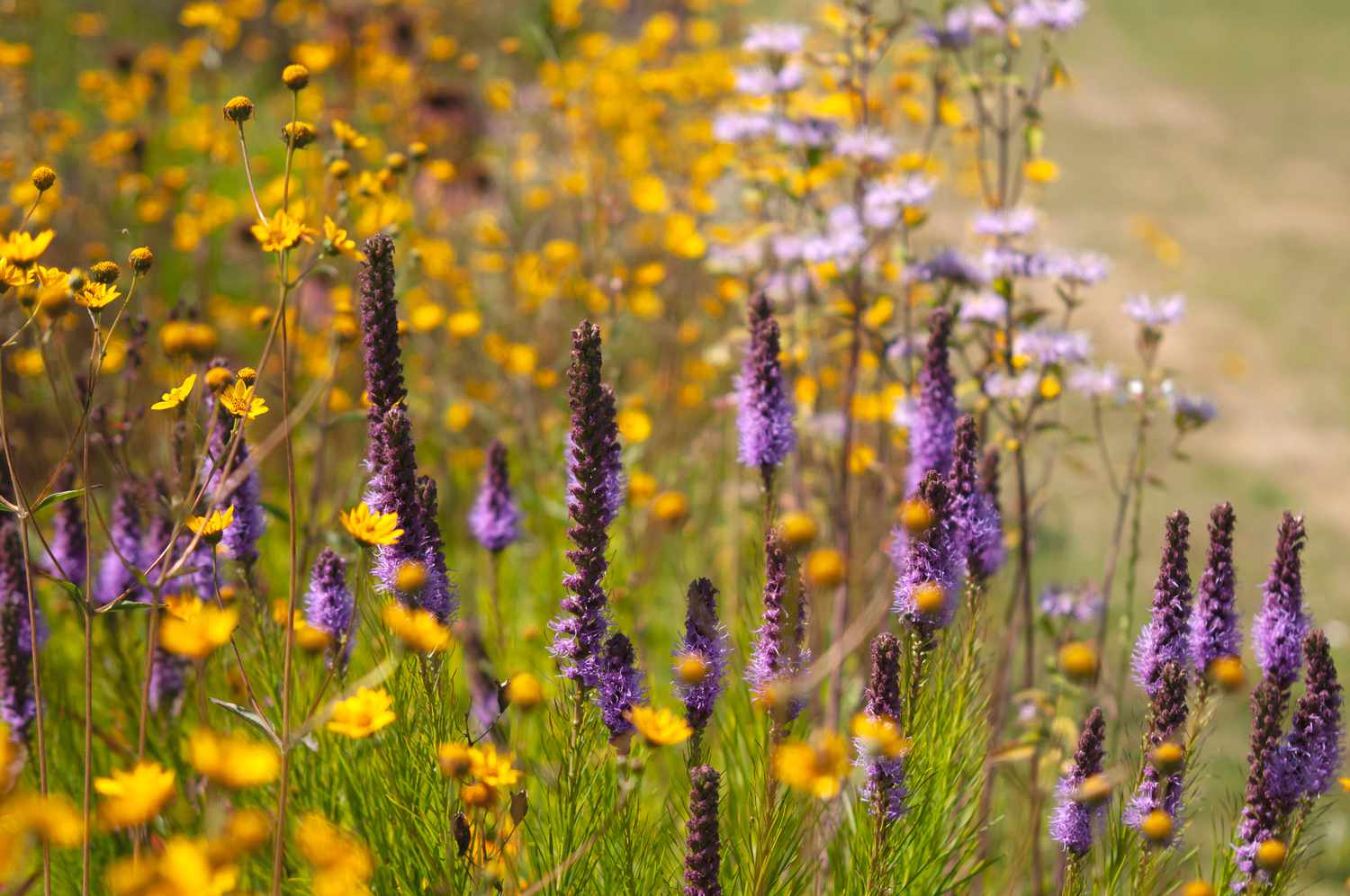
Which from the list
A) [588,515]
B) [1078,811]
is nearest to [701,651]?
[588,515]

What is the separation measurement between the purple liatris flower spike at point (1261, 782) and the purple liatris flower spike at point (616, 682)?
0.99 m

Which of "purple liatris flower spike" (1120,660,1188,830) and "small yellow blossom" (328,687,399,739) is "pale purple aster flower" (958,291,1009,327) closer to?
"purple liatris flower spike" (1120,660,1188,830)

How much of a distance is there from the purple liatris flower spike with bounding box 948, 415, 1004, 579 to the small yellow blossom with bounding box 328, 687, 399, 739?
3.21ft

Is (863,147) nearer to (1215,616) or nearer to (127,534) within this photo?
(1215,616)

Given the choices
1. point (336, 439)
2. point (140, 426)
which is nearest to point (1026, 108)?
point (140, 426)

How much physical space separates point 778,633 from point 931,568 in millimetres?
268

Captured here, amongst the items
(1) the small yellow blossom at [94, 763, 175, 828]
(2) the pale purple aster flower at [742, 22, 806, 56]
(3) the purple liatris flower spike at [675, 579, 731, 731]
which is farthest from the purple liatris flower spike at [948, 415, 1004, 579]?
(2) the pale purple aster flower at [742, 22, 806, 56]

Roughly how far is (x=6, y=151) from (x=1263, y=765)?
558cm

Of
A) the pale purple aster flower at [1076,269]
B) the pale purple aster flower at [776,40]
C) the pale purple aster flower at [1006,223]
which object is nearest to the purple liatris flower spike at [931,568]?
the pale purple aster flower at [1076,269]

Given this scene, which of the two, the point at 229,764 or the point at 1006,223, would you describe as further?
the point at 1006,223

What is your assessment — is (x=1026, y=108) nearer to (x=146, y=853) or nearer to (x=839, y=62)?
(x=839, y=62)

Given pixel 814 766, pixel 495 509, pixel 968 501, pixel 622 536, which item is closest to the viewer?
pixel 814 766

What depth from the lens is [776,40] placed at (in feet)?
12.5

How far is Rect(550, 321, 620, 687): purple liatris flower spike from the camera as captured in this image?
178cm
